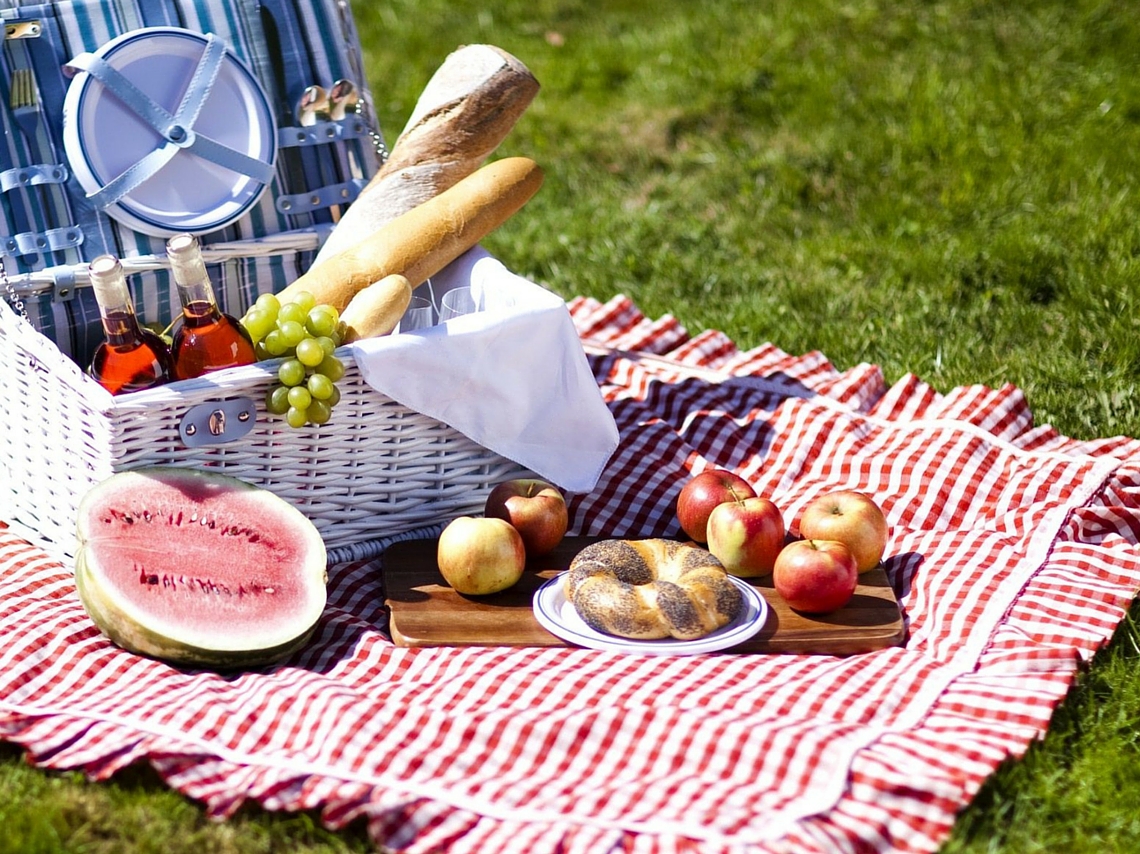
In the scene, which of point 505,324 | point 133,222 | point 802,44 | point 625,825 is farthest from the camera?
point 802,44

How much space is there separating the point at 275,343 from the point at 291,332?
0.13ft

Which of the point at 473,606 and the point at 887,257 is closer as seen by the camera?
the point at 473,606

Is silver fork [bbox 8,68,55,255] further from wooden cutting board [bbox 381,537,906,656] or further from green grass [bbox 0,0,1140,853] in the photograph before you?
green grass [bbox 0,0,1140,853]

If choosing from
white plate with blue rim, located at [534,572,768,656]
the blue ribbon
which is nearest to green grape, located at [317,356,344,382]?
white plate with blue rim, located at [534,572,768,656]

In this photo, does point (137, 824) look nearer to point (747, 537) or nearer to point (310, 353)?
point (310, 353)

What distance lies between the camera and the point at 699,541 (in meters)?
2.92

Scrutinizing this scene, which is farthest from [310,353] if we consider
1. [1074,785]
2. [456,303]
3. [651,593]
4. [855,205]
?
[855,205]

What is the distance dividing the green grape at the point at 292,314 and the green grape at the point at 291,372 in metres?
0.10

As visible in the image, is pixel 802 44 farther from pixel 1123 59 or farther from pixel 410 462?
pixel 410 462

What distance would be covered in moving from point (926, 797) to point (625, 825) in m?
0.47

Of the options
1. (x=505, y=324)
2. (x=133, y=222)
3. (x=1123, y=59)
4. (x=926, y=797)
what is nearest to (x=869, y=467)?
(x=505, y=324)

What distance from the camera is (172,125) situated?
3201 mm

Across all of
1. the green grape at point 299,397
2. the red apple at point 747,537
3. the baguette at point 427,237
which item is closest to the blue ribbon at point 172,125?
the baguette at point 427,237

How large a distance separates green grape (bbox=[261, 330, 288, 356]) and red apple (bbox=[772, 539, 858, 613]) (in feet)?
3.50
